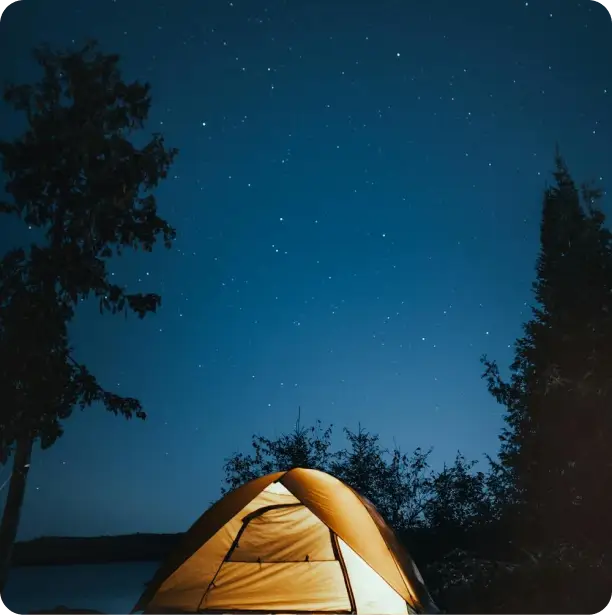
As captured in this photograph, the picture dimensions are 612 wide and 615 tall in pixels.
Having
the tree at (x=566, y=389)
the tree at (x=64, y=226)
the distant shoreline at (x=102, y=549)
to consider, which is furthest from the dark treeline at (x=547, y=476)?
the distant shoreline at (x=102, y=549)

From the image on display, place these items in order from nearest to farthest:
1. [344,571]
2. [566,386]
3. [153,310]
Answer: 1. [344,571]
2. [566,386]
3. [153,310]

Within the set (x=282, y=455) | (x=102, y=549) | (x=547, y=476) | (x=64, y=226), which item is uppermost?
(x=64, y=226)

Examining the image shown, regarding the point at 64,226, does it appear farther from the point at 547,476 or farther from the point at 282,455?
the point at 547,476

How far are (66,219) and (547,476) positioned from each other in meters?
8.34

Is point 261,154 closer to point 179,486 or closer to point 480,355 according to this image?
point 480,355

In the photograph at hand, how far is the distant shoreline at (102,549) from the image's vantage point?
52.3 feet

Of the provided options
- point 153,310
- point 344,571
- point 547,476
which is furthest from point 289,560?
point 547,476

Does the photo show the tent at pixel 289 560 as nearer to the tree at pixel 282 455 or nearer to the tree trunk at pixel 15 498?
the tree trunk at pixel 15 498

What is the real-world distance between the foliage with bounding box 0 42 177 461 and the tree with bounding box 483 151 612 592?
623cm

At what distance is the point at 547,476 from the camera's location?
9664mm

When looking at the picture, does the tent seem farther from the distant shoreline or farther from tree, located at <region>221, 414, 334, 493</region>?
the distant shoreline

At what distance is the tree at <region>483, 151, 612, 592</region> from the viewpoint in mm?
9164

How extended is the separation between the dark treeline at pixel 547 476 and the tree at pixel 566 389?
18 mm

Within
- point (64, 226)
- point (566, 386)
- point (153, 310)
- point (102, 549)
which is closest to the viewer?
point (64, 226)
